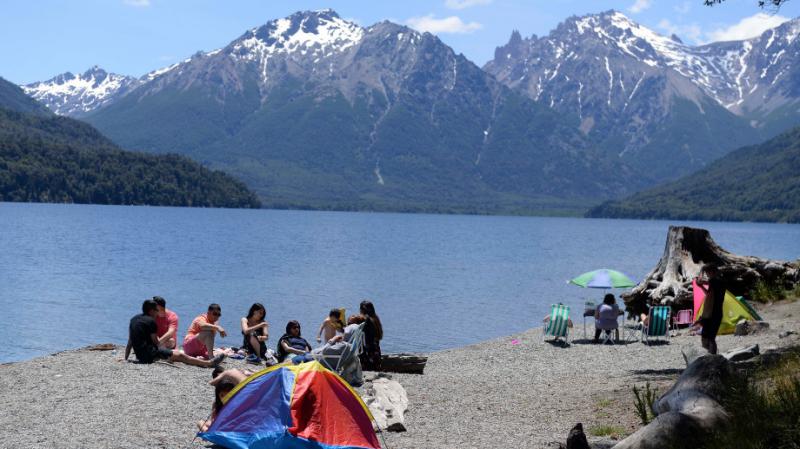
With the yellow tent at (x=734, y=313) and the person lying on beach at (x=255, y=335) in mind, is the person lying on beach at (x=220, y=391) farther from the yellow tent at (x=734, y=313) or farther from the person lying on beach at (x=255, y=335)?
the yellow tent at (x=734, y=313)

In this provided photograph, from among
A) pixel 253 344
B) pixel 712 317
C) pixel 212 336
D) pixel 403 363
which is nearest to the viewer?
pixel 712 317

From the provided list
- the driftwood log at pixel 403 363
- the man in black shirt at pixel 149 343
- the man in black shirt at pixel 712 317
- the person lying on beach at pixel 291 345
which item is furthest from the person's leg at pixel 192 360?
the man in black shirt at pixel 712 317

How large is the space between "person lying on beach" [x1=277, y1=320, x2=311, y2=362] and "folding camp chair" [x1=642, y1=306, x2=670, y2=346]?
34.5 feet

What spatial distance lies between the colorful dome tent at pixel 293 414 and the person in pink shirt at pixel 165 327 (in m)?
6.41

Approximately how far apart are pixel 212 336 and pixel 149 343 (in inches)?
64.5

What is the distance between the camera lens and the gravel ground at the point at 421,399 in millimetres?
13477

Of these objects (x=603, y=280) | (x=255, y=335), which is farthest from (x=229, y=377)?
(x=603, y=280)

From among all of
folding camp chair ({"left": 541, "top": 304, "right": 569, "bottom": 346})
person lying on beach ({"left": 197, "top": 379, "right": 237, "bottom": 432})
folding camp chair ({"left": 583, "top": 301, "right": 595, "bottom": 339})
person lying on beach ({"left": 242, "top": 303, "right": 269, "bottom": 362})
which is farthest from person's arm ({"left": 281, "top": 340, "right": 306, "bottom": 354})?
folding camp chair ({"left": 583, "top": 301, "right": 595, "bottom": 339})

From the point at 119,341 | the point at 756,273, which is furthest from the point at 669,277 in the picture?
the point at 119,341

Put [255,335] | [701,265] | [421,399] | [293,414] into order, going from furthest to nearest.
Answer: [701,265] → [255,335] → [421,399] → [293,414]

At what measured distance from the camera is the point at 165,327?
20453 mm

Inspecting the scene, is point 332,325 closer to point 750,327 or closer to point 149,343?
point 149,343

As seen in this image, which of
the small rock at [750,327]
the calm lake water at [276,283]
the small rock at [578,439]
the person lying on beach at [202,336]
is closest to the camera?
the small rock at [578,439]

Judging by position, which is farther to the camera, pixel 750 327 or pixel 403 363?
pixel 750 327
